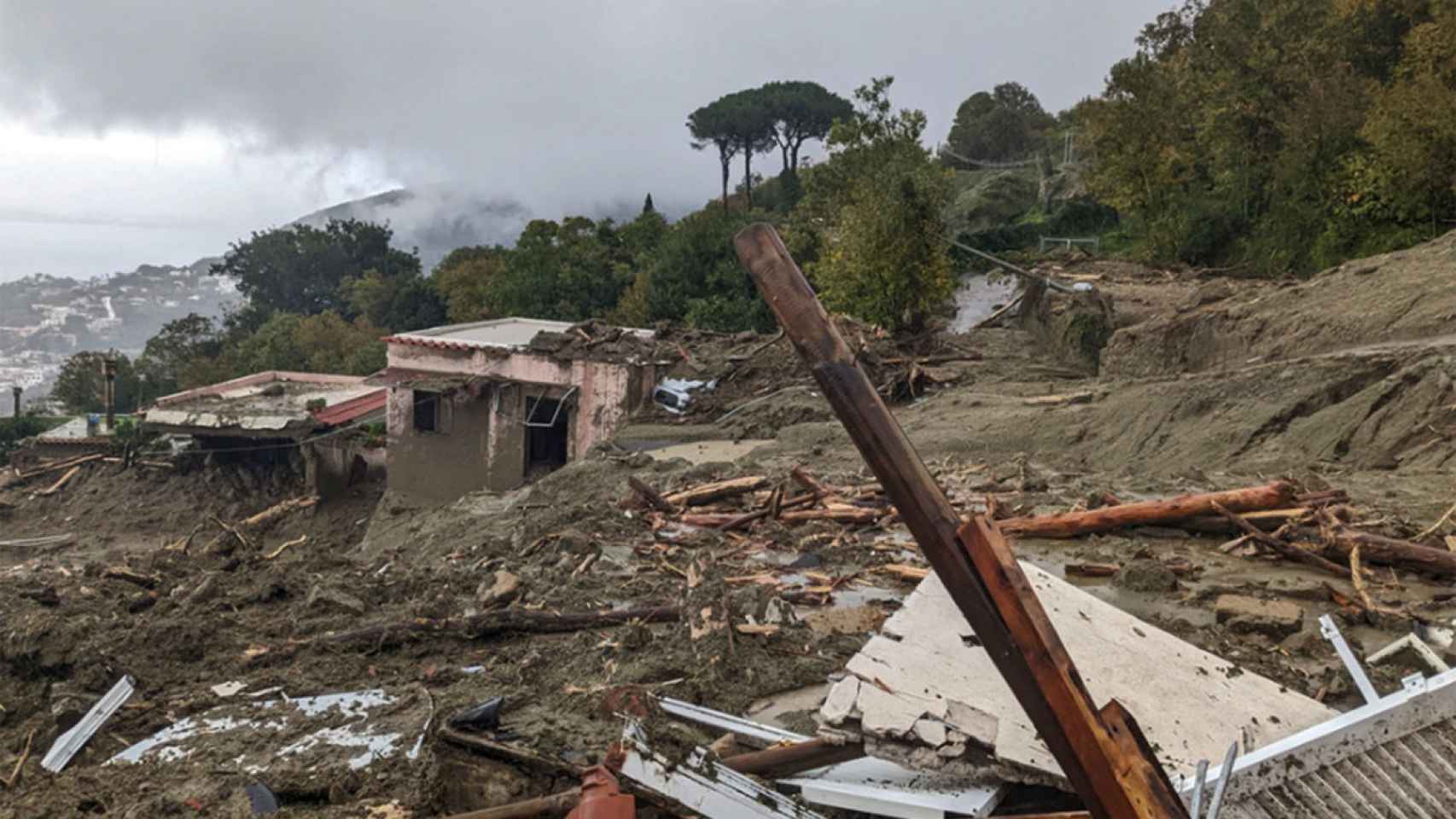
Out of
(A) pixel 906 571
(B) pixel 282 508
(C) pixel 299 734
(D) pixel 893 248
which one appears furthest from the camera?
(B) pixel 282 508

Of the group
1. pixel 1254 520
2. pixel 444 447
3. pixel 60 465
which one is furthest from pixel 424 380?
pixel 1254 520

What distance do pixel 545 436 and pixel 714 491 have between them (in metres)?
13.2

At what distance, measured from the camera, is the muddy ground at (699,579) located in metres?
4.52

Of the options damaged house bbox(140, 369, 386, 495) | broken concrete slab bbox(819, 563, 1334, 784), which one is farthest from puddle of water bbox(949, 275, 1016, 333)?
broken concrete slab bbox(819, 563, 1334, 784)

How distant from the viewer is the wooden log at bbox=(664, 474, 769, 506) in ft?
34.7

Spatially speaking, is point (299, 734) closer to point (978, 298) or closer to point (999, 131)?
point (978, 298)

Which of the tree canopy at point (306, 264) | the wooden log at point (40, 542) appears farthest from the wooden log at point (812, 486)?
the tree canopy at point (306, 264)

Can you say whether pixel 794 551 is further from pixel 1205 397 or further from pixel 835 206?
pixel 835 206

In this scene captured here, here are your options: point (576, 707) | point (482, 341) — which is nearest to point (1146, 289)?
point (482, 341)

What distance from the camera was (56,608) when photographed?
7.75m

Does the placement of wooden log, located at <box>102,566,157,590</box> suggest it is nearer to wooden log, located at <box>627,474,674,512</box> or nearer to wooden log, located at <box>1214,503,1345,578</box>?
wooden log, located at <box>627,474,674,512</box>

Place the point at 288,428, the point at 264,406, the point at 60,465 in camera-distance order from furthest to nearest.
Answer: the point at 60,465 < the point at 264,406 < the point at 288,428

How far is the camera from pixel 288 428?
84.3 feet

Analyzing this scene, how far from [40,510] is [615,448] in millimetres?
18856
